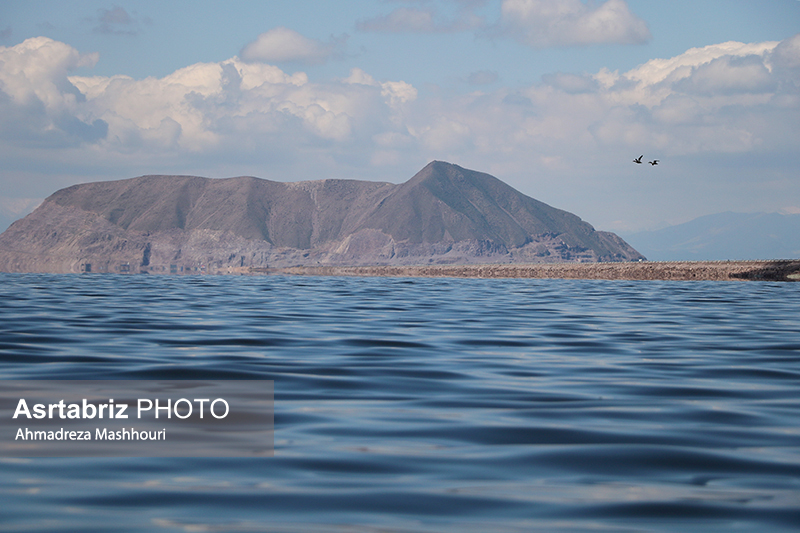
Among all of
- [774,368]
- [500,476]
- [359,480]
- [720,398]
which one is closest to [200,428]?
[359,480]

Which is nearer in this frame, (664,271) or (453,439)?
(453,439)

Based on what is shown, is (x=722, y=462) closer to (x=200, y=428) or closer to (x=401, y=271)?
(x=200, y=428)

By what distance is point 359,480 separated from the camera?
6902 mm

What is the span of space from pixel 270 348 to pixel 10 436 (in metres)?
8.98

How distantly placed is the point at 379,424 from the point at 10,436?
3.94 metres

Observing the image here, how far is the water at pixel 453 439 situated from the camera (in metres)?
6.03

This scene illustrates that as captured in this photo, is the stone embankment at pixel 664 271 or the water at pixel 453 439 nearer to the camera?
the water at pixel 453 439

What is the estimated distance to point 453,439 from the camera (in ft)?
28.1

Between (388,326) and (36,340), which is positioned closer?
(36,340)

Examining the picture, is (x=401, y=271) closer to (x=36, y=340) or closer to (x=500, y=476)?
(x=36, y=340)

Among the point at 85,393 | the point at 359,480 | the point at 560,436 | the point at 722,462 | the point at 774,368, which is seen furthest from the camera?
the point at 774,368

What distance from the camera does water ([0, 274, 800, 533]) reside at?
6031mm

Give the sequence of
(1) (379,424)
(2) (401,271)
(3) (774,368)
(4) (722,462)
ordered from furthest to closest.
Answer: (2) (401,271), (3) (774,368), (1) (379,424), (4) (722,462)

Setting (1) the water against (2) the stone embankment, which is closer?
(1) the water
